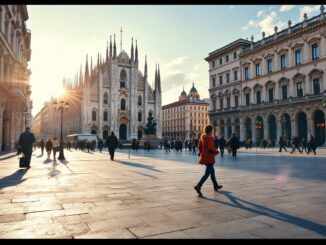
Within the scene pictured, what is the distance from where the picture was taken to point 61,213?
461 centimetres

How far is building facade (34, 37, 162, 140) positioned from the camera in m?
63.4

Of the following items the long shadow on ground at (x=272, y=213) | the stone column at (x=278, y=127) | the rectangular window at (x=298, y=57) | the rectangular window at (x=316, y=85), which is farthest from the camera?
the stone column at (x=278, y=127)

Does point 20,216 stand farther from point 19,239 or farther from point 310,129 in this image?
point 310,129

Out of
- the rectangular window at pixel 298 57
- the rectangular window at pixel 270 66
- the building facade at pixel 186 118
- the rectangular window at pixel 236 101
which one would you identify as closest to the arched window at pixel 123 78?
the rectangular window at pixel 236 101

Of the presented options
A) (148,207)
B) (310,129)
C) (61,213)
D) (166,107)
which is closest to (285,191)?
(148,207)

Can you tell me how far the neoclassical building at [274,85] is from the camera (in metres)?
37.5

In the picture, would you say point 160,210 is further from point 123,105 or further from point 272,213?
point 123,105

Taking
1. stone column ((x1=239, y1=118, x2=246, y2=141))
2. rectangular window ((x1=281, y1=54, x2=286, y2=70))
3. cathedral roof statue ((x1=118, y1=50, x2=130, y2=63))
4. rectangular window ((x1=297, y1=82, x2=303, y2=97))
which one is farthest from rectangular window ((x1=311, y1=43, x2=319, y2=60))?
cathedral roof statue ((x1=118, y1=50, x2=130, y2=63))

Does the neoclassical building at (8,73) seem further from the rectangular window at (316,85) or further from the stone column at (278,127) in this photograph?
the rectangular window at (316,85)

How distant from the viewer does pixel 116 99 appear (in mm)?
65750

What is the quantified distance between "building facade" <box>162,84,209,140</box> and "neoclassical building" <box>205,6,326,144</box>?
129ft

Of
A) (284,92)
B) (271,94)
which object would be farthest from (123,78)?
(284,92)

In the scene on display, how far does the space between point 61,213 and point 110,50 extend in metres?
65.5

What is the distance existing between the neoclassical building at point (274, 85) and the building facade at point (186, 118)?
129 feet
